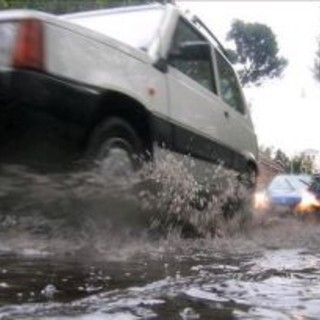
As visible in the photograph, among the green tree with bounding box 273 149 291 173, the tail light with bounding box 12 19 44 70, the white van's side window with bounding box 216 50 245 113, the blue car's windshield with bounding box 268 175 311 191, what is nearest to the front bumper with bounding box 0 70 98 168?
the tail light with bounding box 12 19 44 70

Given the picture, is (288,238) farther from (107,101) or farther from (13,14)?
(13,14)

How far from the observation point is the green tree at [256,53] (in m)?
15.2

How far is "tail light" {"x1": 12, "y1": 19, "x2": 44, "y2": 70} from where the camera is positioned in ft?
15.9

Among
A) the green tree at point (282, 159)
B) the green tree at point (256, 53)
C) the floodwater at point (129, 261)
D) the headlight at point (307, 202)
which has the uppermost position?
the green tree at point (256, 53)

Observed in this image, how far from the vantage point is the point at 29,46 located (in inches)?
192

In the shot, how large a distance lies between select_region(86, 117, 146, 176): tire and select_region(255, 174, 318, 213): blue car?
16.2 ft

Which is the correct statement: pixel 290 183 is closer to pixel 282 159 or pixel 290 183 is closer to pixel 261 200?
pixel 282 159

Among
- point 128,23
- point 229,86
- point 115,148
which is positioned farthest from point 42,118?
point 229,86

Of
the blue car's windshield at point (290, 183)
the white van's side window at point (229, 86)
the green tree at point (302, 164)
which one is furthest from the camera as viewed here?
the blue car's windshield at point (290, 183)

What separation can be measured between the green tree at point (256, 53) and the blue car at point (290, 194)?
5.90ft

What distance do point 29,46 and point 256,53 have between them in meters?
12.8

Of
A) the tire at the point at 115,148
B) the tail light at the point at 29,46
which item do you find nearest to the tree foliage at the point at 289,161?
the tire at the point at 115,148

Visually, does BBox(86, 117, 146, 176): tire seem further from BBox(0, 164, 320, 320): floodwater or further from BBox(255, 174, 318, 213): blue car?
BBox(255, 174, 318, 213): blue car

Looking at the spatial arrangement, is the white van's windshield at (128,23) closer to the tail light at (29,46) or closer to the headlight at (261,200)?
the tail light at (29,46)
